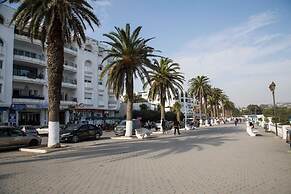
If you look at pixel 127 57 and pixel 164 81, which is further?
pixel 164 81

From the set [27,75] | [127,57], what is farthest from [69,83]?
[127,57]

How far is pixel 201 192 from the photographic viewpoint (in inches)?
305

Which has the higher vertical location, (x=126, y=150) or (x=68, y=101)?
(x=68, y=101)

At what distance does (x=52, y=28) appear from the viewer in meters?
20.1

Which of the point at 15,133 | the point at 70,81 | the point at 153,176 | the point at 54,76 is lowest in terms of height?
the point at 153,176

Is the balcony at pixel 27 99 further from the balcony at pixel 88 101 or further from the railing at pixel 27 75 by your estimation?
the balcony at pixel 88 101

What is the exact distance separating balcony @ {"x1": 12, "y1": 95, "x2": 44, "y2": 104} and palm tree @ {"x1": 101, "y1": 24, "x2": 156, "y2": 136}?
18.3 m

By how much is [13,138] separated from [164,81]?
83.0 ft

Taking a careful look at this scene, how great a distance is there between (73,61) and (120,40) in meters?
29.1

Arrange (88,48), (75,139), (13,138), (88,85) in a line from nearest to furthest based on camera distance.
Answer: (13,138), (75,139), (88,85), (88,48)

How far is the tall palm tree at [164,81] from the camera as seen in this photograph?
42.1 metres

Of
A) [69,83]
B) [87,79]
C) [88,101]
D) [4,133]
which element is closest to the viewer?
[4,133]

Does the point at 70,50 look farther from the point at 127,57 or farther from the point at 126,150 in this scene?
the point at 126,150

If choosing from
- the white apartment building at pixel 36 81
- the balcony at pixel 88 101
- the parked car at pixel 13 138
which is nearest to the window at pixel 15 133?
the parked car at pixel 13 138
